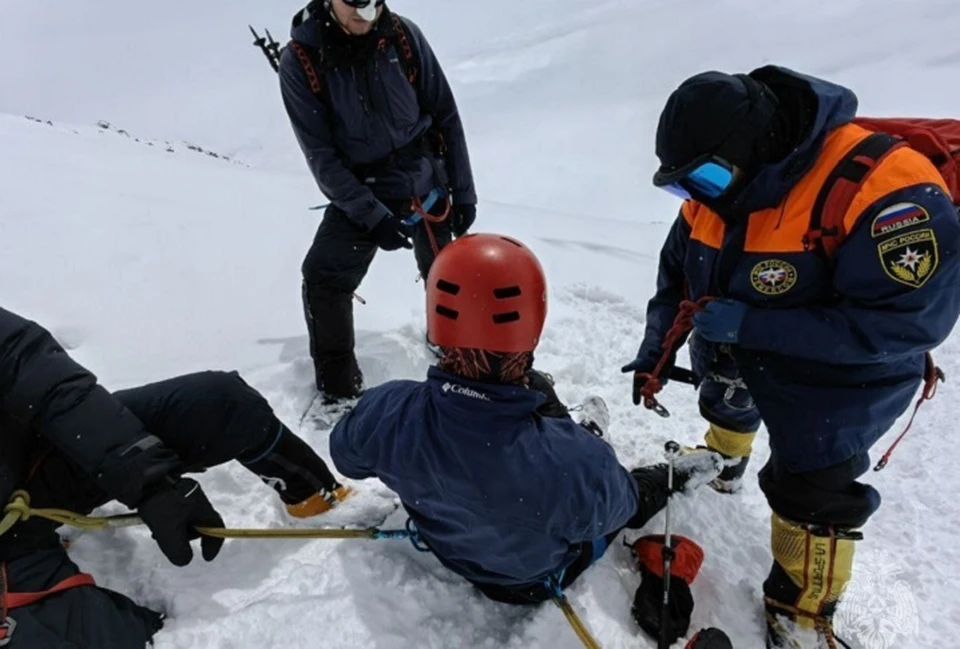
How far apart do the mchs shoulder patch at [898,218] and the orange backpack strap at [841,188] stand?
96mm

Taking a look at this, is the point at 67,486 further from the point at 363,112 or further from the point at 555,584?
the point at 363,112

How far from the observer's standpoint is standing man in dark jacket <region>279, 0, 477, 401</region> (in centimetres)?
304

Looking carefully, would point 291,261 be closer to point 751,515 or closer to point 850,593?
point 751,515

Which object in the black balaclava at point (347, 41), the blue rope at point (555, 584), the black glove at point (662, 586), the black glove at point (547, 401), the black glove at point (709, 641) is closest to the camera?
the black glove at point (709, 641)

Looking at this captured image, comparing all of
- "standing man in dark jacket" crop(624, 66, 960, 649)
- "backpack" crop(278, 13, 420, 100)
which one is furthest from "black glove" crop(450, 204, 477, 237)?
"standing man in dark jacket" crop(624, 66, 960, 649)

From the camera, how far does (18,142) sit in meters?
8.95

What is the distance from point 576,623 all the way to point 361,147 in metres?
2.36

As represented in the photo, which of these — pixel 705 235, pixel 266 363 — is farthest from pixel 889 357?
pixel 266 363

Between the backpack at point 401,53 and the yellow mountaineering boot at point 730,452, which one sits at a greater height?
the backpack at point 401,53

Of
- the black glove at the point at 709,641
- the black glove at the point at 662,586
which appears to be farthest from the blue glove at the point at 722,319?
the black glove at the point at 709,641

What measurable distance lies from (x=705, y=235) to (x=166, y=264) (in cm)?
447

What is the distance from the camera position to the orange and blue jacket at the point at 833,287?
1842 mm

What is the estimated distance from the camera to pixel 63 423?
203 centimetres

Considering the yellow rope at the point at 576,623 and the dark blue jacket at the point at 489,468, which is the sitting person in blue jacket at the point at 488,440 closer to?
the dark blue jacket at the point at 489,468
